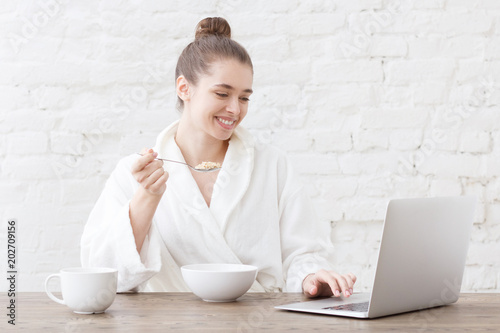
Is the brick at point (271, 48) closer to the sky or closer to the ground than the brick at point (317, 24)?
closer to the ground

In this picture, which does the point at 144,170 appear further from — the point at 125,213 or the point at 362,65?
the point at 362,65

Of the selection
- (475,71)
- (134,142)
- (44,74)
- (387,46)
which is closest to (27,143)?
(44,74)

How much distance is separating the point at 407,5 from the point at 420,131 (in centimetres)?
46

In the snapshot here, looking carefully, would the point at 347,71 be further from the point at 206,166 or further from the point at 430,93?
the point at 206,166

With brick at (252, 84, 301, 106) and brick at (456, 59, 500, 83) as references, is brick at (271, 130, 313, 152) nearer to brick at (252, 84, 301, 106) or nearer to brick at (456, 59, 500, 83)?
brick at (252, 84, 301, 106)

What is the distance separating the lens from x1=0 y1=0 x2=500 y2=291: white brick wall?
2.11 metres

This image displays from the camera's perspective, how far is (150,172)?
56.2 inches

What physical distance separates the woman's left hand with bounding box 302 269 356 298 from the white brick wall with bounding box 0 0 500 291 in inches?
29.8

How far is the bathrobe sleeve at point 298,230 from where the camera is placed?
1.70 m

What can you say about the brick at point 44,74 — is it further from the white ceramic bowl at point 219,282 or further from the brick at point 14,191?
the white ceramic bowl at point 219,282

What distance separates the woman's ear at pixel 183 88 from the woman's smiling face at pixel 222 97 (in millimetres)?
76

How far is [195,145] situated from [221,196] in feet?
0.66

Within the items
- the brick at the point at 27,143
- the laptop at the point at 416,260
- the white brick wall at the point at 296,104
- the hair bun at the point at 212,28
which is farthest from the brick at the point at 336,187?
the brick at the point at 27,143

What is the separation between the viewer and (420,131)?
6.98 feet
